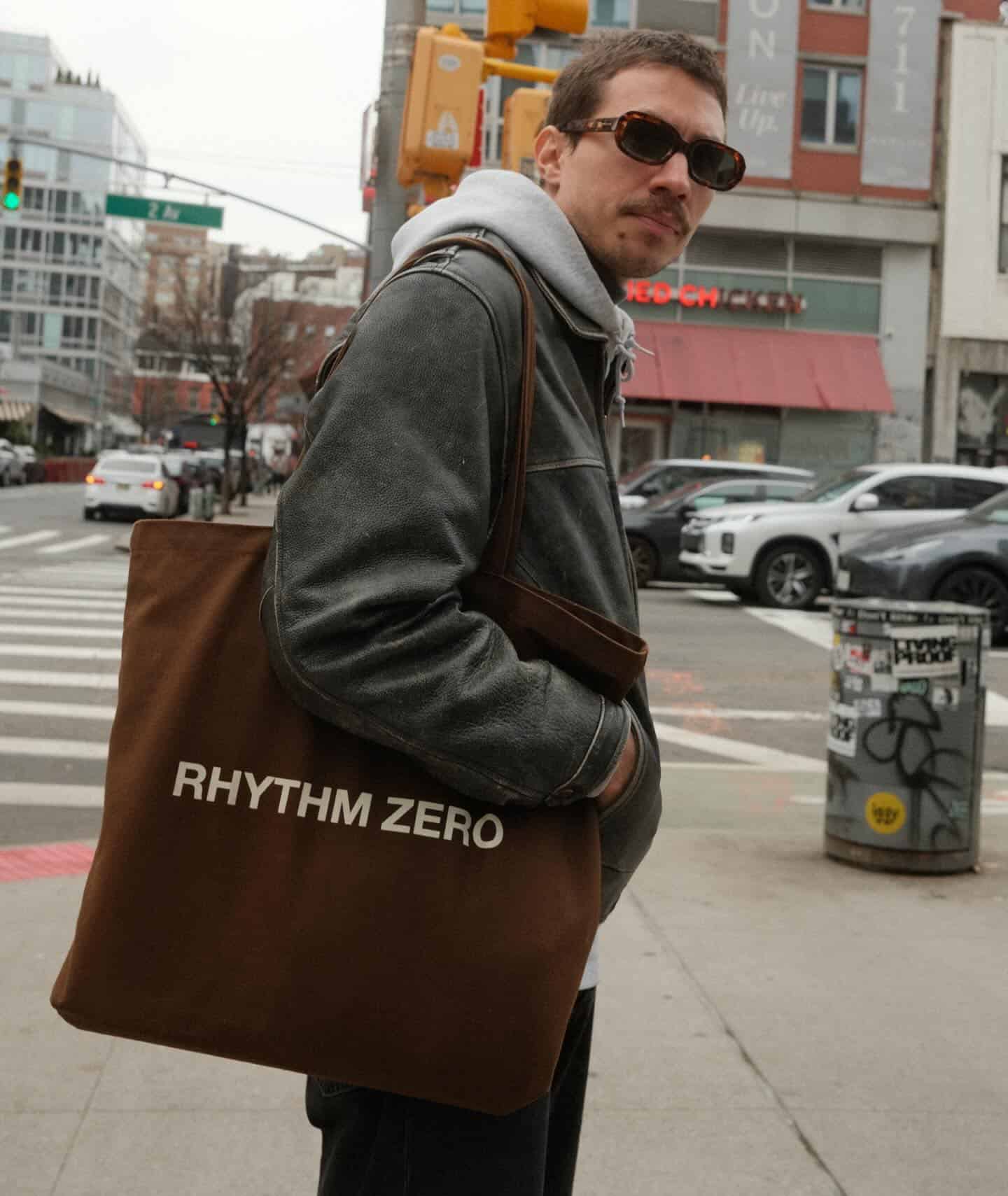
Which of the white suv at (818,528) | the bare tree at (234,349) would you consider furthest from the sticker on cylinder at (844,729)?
the bare tree at (234,349)

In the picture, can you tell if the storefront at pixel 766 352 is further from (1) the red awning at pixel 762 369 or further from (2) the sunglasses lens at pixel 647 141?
(2) the sunglasses lens at pixel 647 141

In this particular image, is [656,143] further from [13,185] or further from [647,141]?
[13,185]

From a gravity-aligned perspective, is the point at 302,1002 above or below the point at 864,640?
below

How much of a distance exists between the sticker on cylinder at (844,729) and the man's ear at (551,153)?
13.8ft

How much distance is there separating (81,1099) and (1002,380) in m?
31.5

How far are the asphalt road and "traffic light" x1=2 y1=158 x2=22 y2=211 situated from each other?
24.8 feet

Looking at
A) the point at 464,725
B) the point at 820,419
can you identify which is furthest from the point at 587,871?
the point at 820,419

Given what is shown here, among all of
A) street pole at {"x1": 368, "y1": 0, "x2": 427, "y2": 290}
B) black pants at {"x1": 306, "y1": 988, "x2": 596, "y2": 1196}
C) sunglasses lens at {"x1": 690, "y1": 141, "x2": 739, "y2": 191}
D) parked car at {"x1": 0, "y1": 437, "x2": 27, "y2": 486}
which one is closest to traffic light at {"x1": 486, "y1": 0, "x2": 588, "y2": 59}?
street pole at {"x1": 368, "y1": 0, "x2": 427, "y2": 290}

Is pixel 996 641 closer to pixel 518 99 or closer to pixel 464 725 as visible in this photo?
pixel 518 99

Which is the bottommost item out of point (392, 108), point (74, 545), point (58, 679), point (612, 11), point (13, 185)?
point (58, 679)

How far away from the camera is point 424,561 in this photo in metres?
1.63

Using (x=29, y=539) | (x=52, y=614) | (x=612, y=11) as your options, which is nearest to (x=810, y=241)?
(x=612, y=11)

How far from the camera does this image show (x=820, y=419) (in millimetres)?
31391

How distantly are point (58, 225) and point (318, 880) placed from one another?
12499 centimetres
